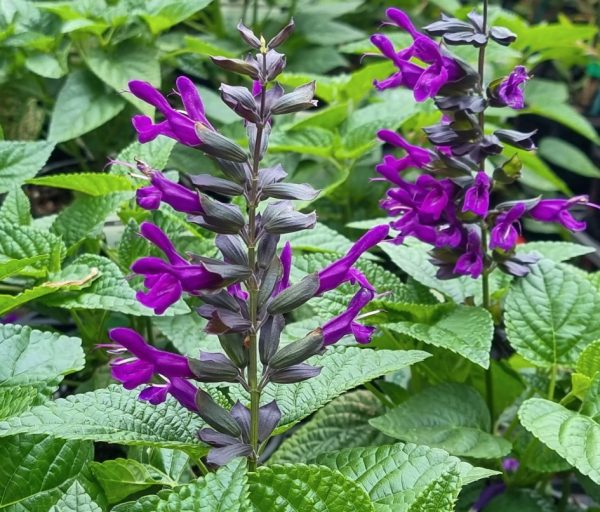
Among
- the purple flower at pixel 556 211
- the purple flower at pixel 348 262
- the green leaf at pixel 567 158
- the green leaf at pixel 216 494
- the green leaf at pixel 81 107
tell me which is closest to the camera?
the green leaf at pixel 216 494

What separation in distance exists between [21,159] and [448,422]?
0.59 m

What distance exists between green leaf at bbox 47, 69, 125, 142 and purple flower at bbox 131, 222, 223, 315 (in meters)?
0.72

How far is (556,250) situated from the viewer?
1.01m

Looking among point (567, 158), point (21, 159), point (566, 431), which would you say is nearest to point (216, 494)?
point (566, 431)

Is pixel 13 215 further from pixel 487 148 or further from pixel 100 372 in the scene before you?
pixel 487 148

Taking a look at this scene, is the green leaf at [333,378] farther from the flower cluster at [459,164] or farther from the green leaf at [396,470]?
the flower cluster at [459,164]

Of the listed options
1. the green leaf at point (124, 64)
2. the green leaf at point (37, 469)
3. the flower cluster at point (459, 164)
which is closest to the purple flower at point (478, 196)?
the flower cluster at point (459, 164)

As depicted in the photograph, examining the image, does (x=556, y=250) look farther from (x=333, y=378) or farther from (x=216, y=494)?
(x=216, y=494)

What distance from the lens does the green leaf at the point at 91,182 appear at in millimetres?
977

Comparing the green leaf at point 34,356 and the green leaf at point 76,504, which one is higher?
the green leaf at point 76,504

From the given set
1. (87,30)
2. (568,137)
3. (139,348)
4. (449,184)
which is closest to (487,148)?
(449,184)

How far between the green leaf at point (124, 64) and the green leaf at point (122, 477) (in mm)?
748

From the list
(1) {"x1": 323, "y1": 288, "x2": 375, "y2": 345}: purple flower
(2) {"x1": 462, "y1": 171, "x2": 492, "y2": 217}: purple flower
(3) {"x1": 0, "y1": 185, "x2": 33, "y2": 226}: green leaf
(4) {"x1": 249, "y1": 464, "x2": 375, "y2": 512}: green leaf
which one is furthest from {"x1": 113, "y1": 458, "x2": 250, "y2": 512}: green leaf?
(3) {"x1": 0, "y1": 185, "x2": 33, "y2": 226}: green leaf

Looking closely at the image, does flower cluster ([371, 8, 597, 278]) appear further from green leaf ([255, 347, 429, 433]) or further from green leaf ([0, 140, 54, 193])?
green leaf ([0, 140, 54, 193])
